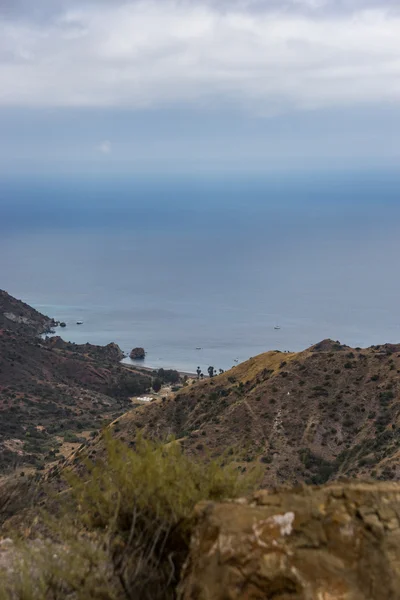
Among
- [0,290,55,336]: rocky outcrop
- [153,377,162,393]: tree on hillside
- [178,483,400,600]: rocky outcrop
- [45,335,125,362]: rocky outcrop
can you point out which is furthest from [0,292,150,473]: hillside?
[178,483,400,600]: rocky outcrop

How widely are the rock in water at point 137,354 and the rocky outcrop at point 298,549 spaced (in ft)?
330

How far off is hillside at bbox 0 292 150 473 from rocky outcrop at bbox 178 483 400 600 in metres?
33.9

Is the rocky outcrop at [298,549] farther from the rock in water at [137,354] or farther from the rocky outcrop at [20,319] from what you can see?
the rock in water at [137,354]

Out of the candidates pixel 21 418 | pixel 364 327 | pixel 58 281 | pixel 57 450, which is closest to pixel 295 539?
pixel 57 450

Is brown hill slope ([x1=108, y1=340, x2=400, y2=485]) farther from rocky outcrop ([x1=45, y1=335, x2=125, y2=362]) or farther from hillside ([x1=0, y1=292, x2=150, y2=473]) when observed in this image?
rocky outcrop ([x1=45, y1=335, x2=125, y2=362])

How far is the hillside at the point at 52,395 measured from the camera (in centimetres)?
4740

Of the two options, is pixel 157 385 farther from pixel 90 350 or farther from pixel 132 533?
pixel 132 533

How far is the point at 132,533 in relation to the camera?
6.37 metres

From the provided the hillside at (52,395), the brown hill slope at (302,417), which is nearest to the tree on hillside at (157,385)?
the hillside at (52,395)

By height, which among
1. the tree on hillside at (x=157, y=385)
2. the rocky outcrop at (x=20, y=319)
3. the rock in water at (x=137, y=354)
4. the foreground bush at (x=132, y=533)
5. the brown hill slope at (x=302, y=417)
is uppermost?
the rocky outcrop at (x=20, y=319)

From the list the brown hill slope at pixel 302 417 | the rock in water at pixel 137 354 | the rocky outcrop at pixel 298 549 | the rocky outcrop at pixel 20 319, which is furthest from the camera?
the rock in water at pixel 137 354

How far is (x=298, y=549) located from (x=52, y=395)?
62792 mm

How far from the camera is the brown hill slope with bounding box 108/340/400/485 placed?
24.9 metres

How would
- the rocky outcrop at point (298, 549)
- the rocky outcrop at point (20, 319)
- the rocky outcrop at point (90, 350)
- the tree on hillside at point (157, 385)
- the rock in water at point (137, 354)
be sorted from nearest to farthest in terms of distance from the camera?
the rocky outcrop at point (298, 549)
the tree on hillside at point (157, 385)
the rocky outcrop at point (90, 350)
the rocky outcrop at point (20, 319)
the rock in water at point (137, 354)
